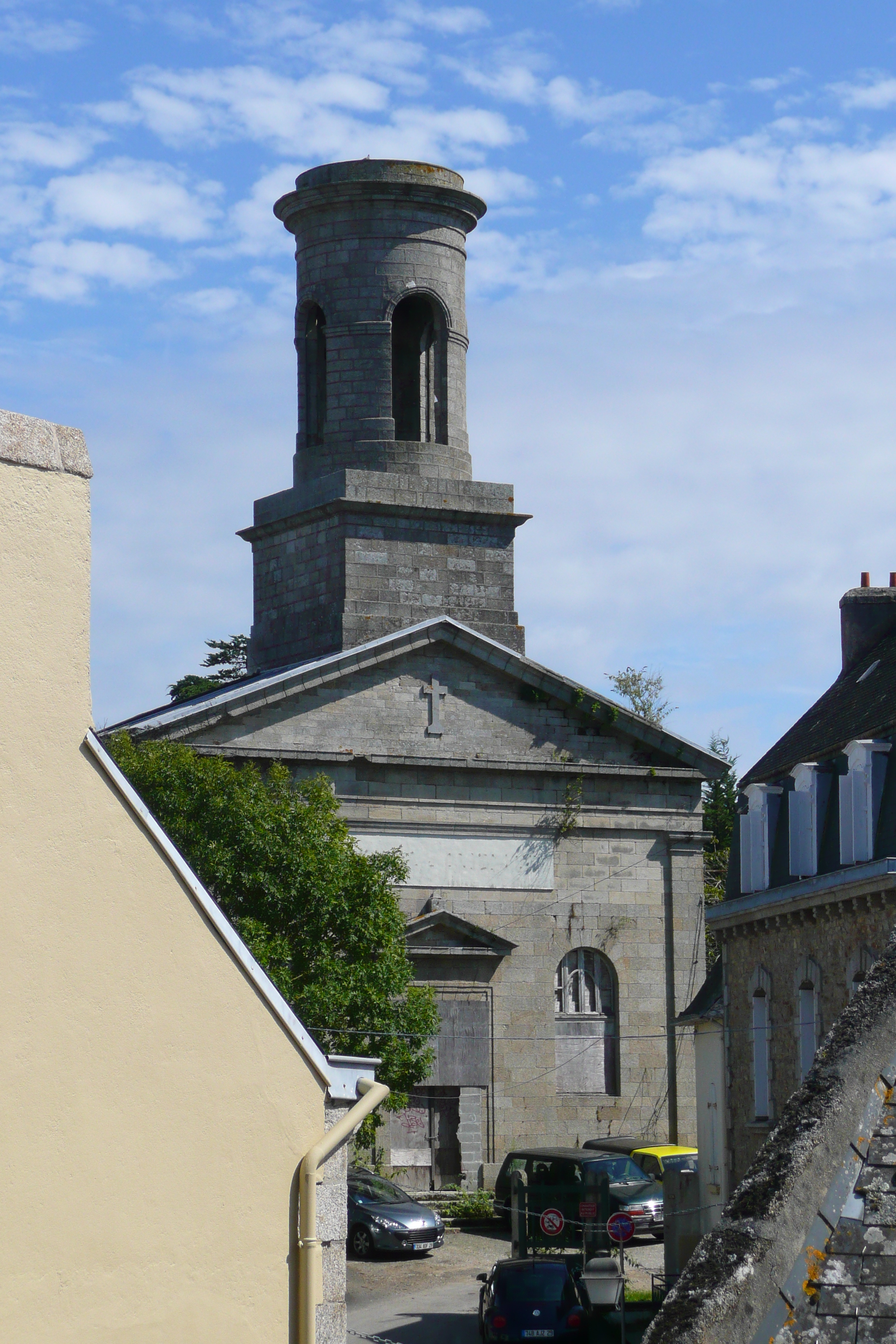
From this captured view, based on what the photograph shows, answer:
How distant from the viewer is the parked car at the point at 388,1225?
95.7 feet

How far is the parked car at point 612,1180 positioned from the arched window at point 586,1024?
5.22 metres

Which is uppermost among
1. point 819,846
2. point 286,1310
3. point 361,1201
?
point 819,846

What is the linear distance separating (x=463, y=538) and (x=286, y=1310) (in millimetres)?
33518

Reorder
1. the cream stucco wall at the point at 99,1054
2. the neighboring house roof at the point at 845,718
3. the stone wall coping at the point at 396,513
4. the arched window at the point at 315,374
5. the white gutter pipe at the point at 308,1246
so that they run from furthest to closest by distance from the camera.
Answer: the arched window at the point at 315,374, the stone wall coping at the point at 396,513, the neighboring house roof at the point at 845,718, the white gutter pipe at the point at 308,1246, the cream stucco wall at the point at 99,1054

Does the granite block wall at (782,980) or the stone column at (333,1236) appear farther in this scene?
the granite block wall at (782,980)

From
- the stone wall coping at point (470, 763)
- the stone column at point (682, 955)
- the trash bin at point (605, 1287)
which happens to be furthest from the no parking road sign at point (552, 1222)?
the stone wall coping at point (470, 763)

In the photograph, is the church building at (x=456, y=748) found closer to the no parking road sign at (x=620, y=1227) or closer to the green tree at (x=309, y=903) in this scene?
the green tree at (x=309, y=903)

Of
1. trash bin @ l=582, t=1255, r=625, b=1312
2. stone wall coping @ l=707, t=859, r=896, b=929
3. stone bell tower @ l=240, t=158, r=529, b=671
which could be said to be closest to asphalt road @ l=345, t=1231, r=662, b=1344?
trash bin @ l=582, t=1255, r=625, b=1312

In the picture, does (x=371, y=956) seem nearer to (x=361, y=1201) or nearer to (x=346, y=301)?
(x=361, y=1201)

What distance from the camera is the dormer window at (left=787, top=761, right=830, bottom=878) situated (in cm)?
2644

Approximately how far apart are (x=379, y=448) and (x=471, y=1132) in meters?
14.3

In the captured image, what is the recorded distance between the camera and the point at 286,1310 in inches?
337

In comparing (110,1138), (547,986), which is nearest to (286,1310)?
(110,1138)

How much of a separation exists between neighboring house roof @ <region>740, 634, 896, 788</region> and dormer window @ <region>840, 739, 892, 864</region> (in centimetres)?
40
